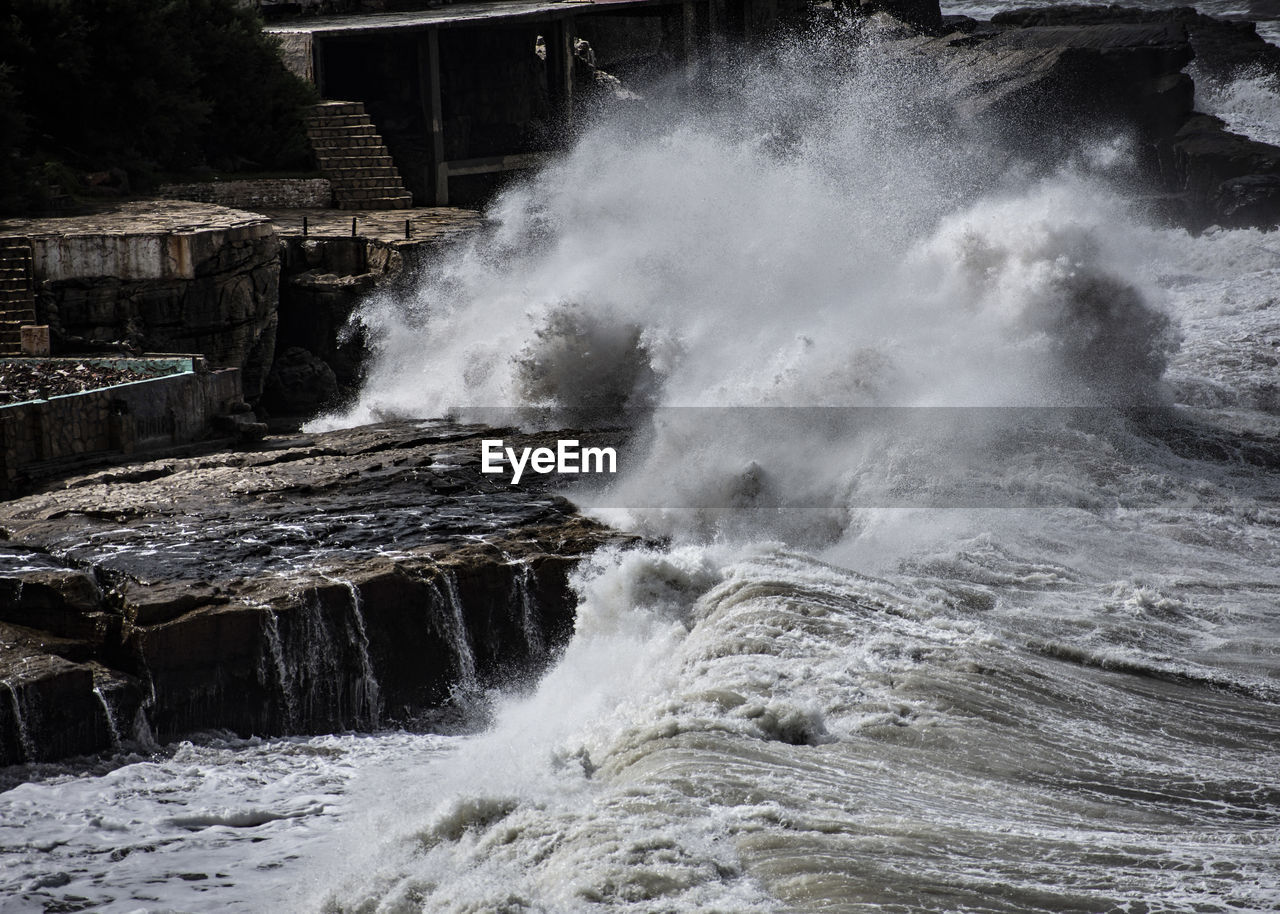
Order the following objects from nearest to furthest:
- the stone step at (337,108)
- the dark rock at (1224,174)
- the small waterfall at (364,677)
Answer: the small waterfall at (364,677)
the stone step at (337,108)
the dark rock at (1224,174)

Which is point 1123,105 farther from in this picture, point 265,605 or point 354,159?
point 265,605

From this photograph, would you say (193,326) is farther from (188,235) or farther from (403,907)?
(403,907)

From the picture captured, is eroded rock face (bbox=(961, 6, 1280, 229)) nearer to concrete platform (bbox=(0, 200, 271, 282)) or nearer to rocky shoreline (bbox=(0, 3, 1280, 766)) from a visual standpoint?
rocky shoreline (bbox=(0, 3, 1280, 766))

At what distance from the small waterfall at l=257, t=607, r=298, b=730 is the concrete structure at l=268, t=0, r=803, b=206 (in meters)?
15.7

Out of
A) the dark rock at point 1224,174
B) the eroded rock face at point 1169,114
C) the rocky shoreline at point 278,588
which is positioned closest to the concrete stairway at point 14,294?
the rocky shoreline at point 278,588

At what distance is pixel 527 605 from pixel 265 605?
198cm

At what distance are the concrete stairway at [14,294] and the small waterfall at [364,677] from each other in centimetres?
731

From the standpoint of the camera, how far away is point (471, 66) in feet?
90.8

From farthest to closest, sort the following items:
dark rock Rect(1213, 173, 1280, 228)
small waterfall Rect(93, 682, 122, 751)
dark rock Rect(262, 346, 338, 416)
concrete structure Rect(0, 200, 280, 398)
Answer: dark rock Rect(1213, 173, 1280, 228) → dark rock Rect(262, 346, 338, 416) → concrete structure Rect(0, 200, 280, 398) → small waterfall Rect(93, 682, 122, 751)

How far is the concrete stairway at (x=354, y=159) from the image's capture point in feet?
77.5

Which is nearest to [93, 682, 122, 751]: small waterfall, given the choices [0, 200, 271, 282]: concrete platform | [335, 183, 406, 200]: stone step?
[0, 200, 271, 282]: concrete platform

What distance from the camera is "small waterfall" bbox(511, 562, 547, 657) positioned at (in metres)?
11.2

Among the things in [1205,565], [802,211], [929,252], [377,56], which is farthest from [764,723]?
[377,56]

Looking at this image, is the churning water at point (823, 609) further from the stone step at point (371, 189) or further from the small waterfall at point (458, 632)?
the stone step at point (371, 189)
